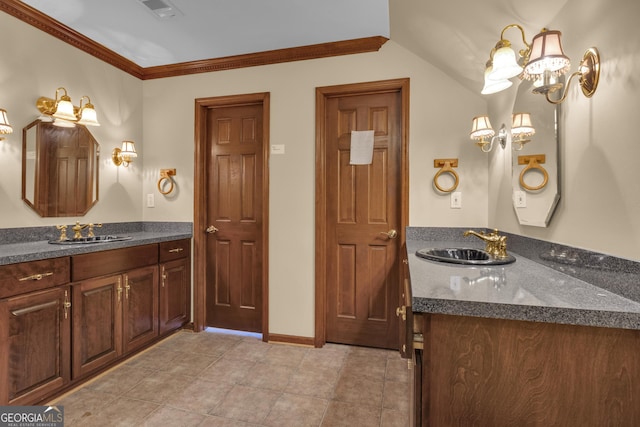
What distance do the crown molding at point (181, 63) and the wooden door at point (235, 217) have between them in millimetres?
393

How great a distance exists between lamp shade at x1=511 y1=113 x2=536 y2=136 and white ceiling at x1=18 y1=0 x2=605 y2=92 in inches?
14.7

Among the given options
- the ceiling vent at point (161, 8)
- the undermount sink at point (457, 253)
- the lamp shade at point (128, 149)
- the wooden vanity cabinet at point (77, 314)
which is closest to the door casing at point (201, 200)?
the wooden vanity cabinet at point (77, 314)

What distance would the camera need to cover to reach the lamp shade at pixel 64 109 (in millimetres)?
2273

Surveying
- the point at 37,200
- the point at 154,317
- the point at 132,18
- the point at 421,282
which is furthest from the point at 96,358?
the point at 132,18

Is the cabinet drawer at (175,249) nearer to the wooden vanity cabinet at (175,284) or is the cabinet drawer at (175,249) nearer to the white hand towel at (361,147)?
the wooden vanity cabinet at (175,284)

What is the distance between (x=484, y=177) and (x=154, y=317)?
2.86 m

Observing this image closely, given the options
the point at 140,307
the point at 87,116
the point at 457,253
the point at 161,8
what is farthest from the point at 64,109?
the point at 457,253

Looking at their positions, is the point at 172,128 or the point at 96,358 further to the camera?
the point at 172,128

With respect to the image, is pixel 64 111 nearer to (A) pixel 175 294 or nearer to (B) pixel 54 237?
(B) pixel 54 237

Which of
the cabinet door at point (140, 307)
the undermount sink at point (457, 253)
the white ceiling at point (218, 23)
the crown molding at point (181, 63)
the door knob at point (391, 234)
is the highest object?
the white ceiling at point (218, 23)

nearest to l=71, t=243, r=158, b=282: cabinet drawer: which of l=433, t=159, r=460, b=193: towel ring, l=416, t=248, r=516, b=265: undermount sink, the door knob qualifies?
the door knob

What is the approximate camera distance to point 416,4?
6.14 feet

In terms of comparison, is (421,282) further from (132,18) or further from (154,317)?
(132,18)

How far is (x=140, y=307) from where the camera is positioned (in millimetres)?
2447
